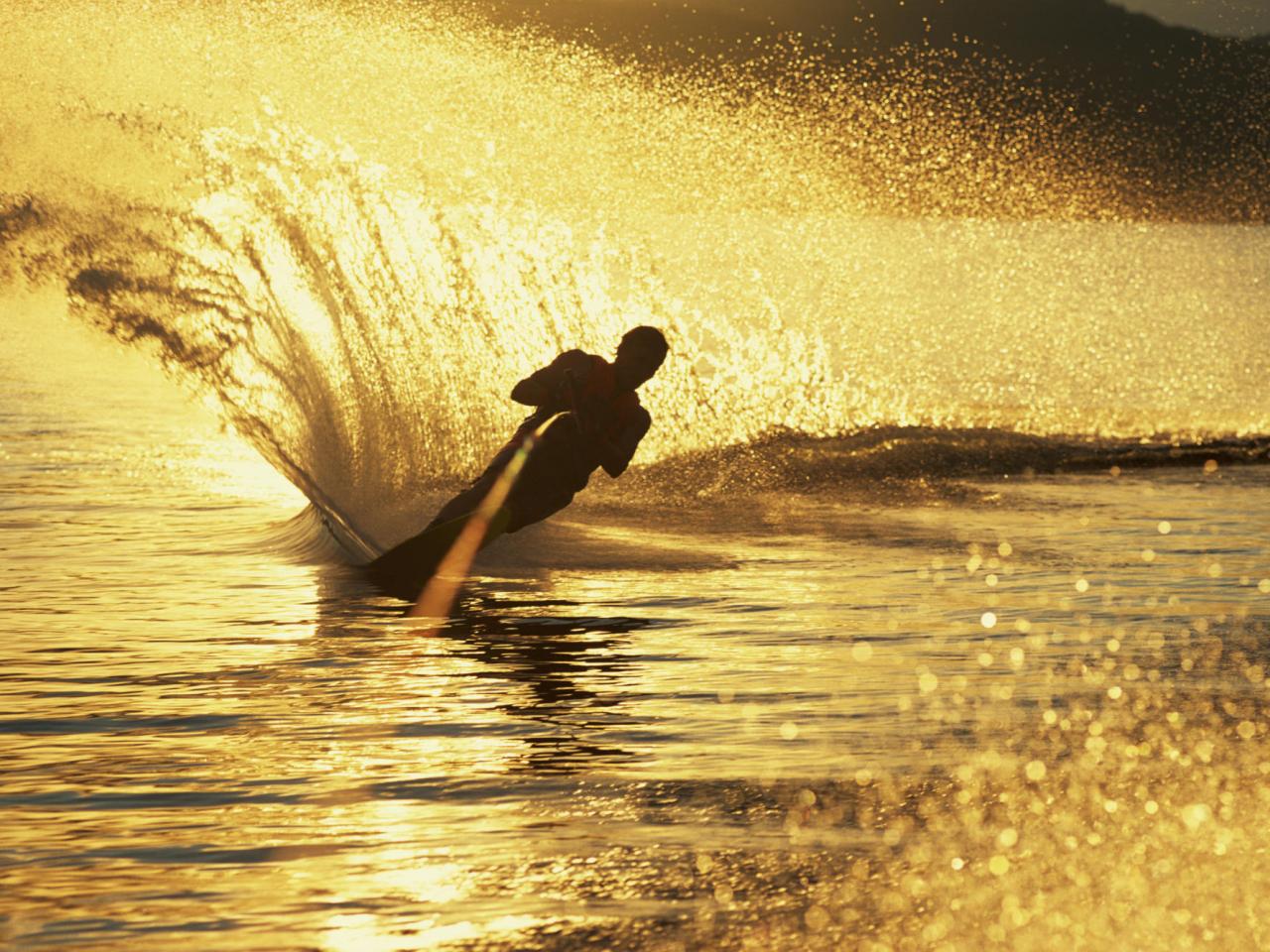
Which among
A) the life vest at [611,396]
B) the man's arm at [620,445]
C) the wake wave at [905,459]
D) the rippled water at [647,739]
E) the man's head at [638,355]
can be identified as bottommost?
the wake wave at [905,459]

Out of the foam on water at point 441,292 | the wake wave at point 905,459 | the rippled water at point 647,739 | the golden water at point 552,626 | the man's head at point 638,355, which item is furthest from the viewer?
the wake wave at point 905,459

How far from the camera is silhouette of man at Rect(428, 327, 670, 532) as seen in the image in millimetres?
11680

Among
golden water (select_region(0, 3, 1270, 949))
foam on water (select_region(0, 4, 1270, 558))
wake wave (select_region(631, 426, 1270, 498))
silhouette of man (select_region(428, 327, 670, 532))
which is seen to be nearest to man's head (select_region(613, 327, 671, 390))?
silhouette of man (select_region(428, 327, 670, 532))

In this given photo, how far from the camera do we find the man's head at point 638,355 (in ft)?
38.3

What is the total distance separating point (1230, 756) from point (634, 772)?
210 cm

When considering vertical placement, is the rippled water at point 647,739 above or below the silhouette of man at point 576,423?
below

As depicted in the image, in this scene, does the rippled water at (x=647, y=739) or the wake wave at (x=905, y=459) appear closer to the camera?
the rippled water at (x=647, y=739)

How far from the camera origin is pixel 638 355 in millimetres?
11664

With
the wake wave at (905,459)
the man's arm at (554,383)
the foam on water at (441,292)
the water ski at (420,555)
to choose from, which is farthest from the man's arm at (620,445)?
the wake wave at (905,459)

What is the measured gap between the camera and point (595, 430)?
11734 millimetres

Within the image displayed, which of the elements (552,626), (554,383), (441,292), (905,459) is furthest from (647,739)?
(905,459)

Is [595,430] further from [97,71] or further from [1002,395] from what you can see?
[97,71]

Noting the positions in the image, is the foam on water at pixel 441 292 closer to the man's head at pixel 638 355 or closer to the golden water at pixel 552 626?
the golden water at pixel 552 626

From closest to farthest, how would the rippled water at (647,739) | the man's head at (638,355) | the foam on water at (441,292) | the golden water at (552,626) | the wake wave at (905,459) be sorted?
the rippled water at (647,739)
the golden water at (552,626)
the man's head at (638,355)
the foam on water at (441,292)
the wake wave at (905,459)
